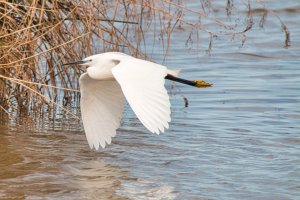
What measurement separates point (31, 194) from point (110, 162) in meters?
0.93

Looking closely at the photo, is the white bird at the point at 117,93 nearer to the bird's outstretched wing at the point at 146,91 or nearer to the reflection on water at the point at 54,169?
the bird's outstretched wing at the point at 146,91

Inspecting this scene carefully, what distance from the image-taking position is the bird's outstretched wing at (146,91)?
15.5 ft

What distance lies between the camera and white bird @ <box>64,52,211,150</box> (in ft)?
15.8

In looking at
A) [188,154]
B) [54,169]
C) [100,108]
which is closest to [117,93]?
[100,108]

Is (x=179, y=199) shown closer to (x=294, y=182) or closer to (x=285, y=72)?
(x=294, y=182)

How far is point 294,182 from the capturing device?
18.4ft

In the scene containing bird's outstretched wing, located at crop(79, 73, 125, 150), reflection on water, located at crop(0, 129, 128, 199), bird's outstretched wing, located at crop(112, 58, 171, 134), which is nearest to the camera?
bird's outstretched wing, located at crop(112, 58, 171, 134)

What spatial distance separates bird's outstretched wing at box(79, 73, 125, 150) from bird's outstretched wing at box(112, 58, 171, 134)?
0.68 meters

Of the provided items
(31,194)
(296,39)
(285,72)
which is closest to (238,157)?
(31,194)

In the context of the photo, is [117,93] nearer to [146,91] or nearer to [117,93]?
[117,93]

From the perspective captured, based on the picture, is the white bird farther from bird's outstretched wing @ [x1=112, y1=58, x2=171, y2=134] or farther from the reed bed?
the reed bed

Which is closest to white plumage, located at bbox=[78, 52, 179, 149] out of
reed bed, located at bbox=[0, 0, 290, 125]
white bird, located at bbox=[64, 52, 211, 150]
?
white bird, located at bbox=[64, 52, 211, 150]

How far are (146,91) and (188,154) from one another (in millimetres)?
1409

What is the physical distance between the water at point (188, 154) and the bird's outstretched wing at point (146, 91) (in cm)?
68
